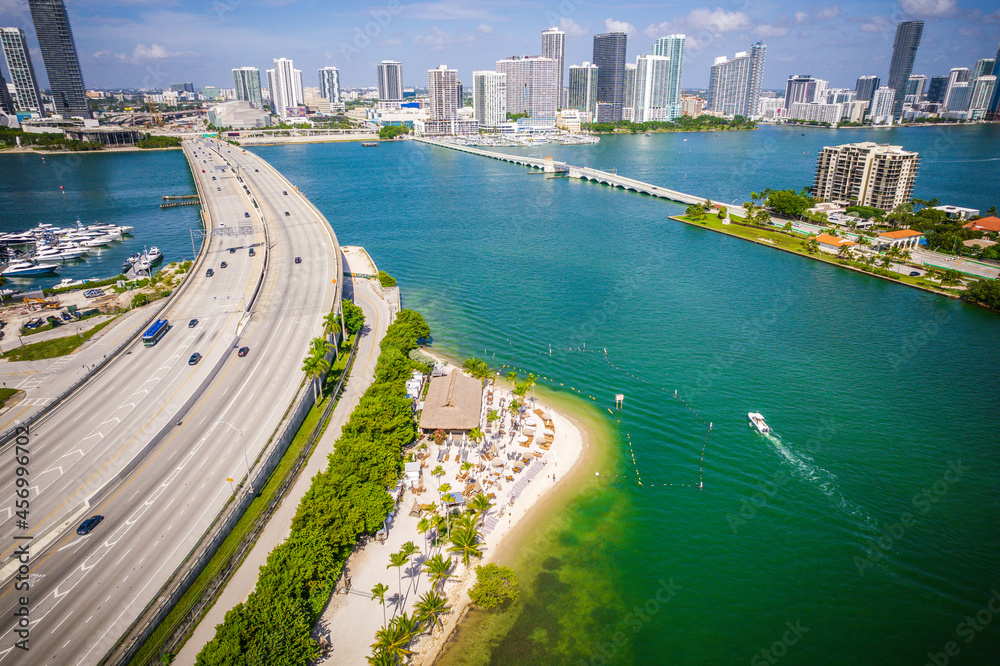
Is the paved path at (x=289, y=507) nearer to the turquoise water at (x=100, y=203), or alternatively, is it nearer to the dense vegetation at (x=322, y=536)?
the dense vegetation at (x=322, y=536)

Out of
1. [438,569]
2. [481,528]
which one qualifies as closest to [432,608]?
[438,569]

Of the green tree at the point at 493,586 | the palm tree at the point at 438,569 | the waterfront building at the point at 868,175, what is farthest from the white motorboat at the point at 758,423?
the waterfront building at the point at 868,175

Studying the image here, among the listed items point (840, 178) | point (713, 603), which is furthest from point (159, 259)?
point (840, 178)

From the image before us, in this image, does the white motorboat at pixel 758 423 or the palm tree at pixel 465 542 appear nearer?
the palm tree at pixel 465 542

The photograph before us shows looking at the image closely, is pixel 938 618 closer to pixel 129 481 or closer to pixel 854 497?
pixel 854 497

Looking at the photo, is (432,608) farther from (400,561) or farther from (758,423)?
(758,423)
